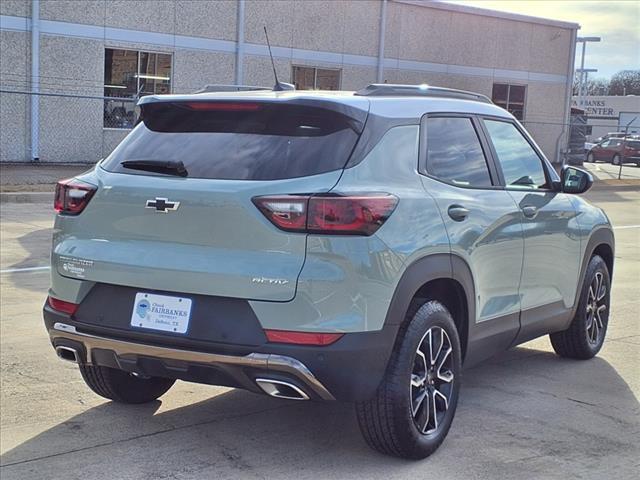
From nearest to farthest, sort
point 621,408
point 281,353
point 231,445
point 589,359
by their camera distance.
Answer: point 281,353, point 231,445, point 621,408, point 589,359

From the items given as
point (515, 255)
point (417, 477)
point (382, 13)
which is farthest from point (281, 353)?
point (382, 13)

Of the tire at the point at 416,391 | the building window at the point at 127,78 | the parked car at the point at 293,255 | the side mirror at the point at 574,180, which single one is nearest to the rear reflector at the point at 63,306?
the parked car at the point at 293,255

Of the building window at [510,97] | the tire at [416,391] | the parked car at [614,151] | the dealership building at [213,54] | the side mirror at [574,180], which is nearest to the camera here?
the tire at [416,391]

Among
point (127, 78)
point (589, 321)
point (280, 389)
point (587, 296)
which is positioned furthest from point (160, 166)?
point (127, 78)

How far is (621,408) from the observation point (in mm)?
5273

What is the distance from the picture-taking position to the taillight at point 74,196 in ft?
14.1

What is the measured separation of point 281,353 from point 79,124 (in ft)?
67.9

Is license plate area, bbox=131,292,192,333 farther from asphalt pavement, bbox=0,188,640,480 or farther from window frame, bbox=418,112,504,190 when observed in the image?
window frame, bbox=418,112,504,190

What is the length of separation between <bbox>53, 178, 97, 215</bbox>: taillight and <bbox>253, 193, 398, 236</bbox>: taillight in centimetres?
99

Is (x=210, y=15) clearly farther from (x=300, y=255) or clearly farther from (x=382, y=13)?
(x=300, y=255)

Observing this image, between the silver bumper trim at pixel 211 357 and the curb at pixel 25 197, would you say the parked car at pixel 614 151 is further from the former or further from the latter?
the silver bumper trim at pixel 211 357

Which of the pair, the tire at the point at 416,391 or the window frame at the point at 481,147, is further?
the window frame at the point at 481,147

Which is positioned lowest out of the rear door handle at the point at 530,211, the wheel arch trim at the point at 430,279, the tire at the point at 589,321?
the tire at the point at 589,321

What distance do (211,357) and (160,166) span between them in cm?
100
